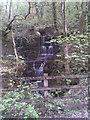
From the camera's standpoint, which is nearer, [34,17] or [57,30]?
[57,30]

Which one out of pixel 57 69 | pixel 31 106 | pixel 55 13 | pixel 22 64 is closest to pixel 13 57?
pixel 22 64

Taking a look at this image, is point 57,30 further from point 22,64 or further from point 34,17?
point 22,64

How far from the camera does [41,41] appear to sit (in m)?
7.01

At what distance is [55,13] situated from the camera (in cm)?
656

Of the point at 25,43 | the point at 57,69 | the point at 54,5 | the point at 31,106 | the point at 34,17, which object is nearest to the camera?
the point at 31,106

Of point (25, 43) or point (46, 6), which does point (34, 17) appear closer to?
point (46, 6)

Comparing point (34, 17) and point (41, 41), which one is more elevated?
point (34, 17)

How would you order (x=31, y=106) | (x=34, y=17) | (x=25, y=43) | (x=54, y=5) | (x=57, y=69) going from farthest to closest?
1. (x=34, y=17)
2. (x=25, y=43)
3. (x=54, y=5)
4. (x=57, y=69)
5. (x=31, y=106)

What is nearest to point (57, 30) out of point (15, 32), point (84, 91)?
point (15, 32)

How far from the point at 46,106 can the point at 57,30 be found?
4097 mm

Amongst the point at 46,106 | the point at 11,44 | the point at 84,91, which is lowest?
the point at 46,106

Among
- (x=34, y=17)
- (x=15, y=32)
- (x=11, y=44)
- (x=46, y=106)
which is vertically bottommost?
(x=46, y=106)

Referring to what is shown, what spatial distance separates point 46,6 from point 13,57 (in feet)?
8.73

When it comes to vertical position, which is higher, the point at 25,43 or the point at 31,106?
the point at 25,43
